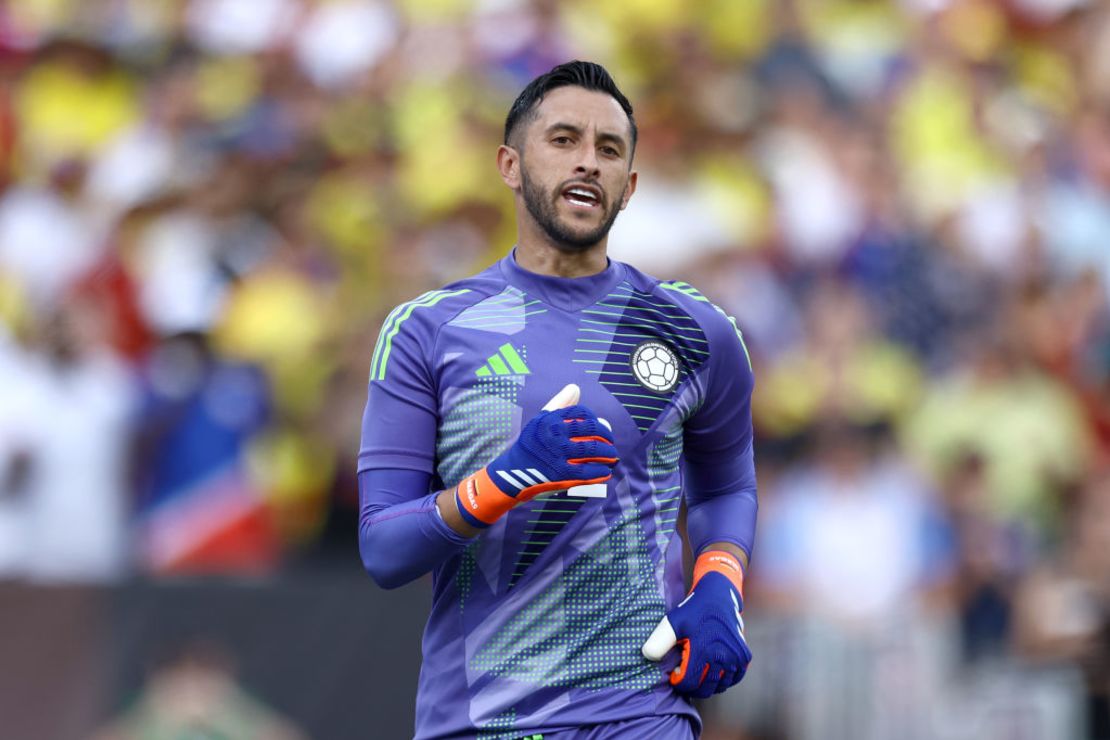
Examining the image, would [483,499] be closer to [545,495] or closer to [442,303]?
[545,495]

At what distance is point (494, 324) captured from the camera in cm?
347

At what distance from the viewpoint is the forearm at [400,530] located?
322 centimetres

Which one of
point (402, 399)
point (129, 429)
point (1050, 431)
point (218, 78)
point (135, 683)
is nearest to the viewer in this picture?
point (402, 399)

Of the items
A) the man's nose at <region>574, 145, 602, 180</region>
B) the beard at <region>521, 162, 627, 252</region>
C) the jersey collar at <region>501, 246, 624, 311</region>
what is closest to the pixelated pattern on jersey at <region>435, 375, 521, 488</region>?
the jersey collar at <region>501, 246, 624, 311</region>

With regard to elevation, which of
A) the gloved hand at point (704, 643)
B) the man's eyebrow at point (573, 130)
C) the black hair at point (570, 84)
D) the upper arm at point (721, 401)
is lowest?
the gloved hand at point (704, 643)

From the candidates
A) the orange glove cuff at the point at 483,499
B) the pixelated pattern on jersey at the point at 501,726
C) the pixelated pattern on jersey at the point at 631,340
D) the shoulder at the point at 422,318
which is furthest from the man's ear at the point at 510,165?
the pixelated pattern on jersey at the point at 501,726

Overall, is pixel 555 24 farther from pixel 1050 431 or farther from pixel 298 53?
pixel 1050 431

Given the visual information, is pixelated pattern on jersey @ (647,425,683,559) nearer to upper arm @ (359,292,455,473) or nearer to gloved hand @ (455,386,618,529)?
gloved hand @ (455,386,618,529)

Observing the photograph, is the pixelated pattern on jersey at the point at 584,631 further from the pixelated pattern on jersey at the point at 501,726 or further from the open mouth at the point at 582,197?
the open mouth at the point at 582,197

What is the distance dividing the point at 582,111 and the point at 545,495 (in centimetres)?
85

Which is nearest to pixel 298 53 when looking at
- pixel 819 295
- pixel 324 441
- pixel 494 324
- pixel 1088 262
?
pixel 324 441

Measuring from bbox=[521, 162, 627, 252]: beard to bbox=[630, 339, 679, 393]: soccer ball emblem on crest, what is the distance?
26cm

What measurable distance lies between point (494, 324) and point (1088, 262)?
652cm

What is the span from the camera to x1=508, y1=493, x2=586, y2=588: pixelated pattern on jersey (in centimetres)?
334
